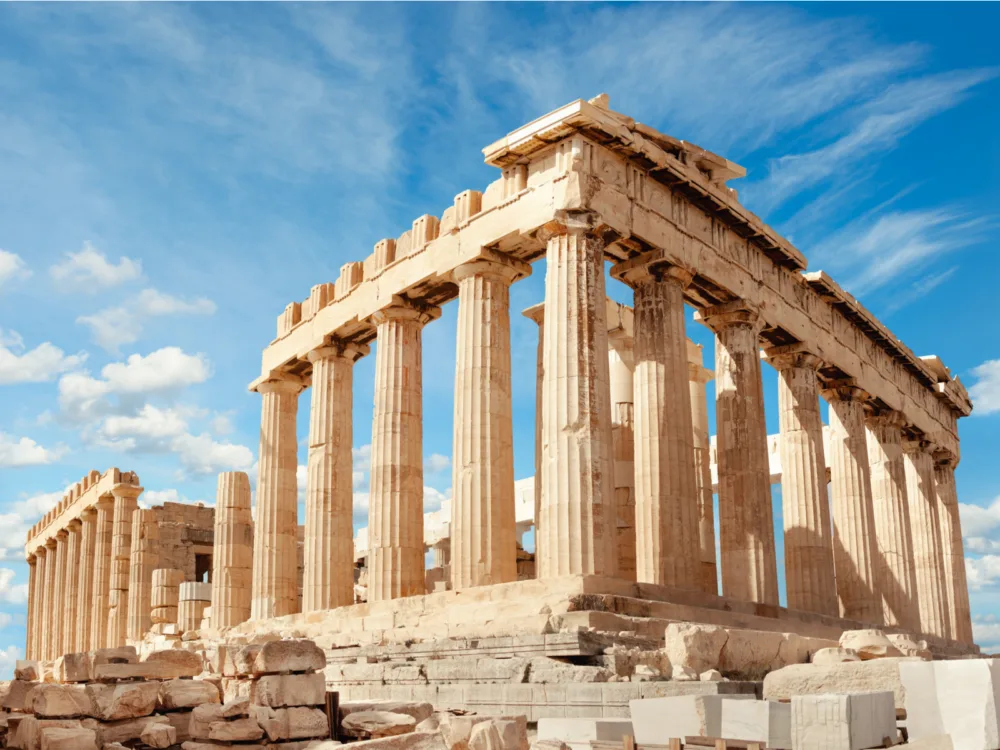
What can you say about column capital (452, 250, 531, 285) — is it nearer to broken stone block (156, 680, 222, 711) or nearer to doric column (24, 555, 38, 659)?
broken stone block (156, 680, 222, 711)

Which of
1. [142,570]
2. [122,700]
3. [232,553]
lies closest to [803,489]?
[232,553]

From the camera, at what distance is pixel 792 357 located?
30.8m

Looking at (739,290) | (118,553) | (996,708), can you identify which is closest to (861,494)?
(739,290)

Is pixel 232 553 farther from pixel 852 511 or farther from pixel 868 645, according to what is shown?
pixel 868 645

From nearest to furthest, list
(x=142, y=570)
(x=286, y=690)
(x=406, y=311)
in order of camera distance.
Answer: (x=286, y=690) < (x=406, y=311) < (x=142, y=570)

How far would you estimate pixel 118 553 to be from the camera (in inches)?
1743

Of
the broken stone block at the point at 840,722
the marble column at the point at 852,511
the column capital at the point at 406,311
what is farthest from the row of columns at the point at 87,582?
the broken stone block at the point at 840,722

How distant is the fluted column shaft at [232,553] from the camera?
112 feet

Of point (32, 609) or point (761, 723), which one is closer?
point (761, 723)

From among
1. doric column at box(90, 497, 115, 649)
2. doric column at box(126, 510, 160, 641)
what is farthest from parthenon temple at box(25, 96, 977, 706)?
doric column at box(90, 497, 115, 649)

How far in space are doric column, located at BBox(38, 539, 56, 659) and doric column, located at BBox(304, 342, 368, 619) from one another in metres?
29.1

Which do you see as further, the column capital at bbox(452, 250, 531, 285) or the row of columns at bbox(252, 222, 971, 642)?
the column capital at bbox(452, 250, 531, 285)

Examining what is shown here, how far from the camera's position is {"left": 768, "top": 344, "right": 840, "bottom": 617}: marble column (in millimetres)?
29312

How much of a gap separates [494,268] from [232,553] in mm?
14499
